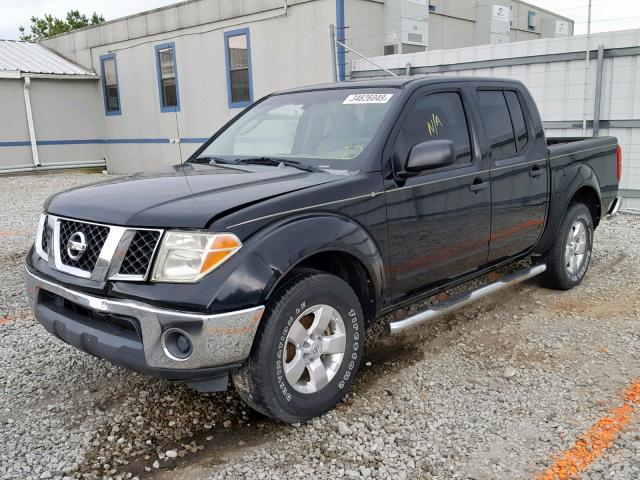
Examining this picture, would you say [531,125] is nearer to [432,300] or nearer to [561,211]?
[561,211]

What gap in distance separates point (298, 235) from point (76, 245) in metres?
1.13

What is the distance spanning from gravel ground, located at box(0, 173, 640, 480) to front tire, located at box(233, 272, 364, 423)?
178mm

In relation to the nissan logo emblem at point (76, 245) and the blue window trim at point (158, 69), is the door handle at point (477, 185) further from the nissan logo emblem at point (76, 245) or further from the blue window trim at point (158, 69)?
the blue window trim at point (158, 69)

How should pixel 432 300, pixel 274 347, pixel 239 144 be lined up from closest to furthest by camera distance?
1. pixel 274 347
2. pixel 239 144
3. pixel 432 300

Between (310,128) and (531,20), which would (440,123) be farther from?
(531,20)

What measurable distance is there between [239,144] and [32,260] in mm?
→ 1673

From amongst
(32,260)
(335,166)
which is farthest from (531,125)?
(32,260)

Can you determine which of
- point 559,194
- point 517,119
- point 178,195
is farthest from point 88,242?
Result: point 559,194

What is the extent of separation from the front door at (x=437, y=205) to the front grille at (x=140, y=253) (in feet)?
4.69

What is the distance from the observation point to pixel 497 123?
15.2 feet

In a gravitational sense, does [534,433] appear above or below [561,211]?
below

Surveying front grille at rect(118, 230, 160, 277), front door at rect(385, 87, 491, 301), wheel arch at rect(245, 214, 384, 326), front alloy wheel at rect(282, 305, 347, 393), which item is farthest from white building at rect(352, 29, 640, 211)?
front grille at rect(118, 230, 160, 277)

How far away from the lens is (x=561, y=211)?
519cm

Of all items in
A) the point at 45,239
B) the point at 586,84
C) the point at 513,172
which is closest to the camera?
the point at 45,239
